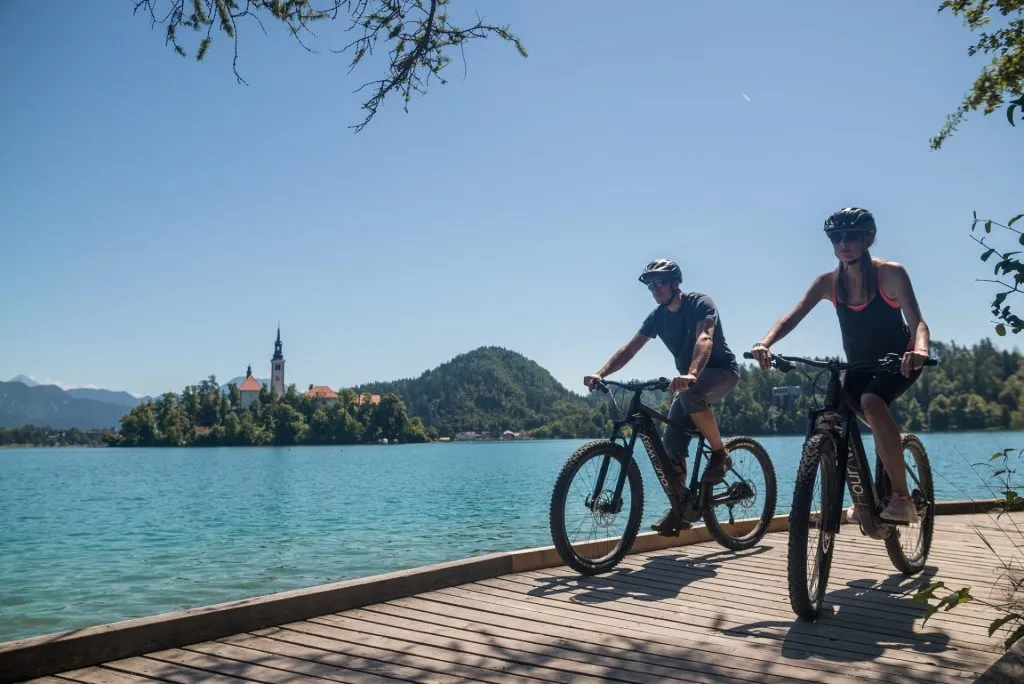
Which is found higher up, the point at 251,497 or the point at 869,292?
the point at 869,292

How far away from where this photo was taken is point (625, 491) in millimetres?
5141

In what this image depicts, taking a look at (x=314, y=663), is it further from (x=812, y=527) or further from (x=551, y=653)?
(x=812, y=527)

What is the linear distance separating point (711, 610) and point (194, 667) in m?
2.38

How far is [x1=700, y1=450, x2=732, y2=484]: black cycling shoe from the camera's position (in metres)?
5.73

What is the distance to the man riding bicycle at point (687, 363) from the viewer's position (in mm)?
5574

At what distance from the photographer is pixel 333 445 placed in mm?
163500

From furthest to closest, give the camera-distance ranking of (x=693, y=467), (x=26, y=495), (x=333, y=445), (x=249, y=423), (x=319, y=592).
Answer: (x=333, y=445)
(x=249, y=423)
(x=26, y=495)
(x=693, y=467)
(x=319, y=592)

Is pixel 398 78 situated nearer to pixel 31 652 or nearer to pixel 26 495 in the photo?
pixel 31 652

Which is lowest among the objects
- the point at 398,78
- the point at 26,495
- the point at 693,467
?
the point at 26,495

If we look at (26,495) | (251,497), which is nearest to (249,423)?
(26,495)

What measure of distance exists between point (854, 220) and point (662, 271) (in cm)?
148

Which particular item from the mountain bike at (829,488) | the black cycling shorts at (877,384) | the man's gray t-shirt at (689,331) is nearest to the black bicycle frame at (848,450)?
the mountain bike at (829,488)

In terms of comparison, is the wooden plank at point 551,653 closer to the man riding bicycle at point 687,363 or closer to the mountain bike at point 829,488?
the mountain bike at point 829,488

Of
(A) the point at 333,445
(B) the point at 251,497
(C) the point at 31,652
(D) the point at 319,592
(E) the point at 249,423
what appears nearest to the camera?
(C) the point at 31,652
